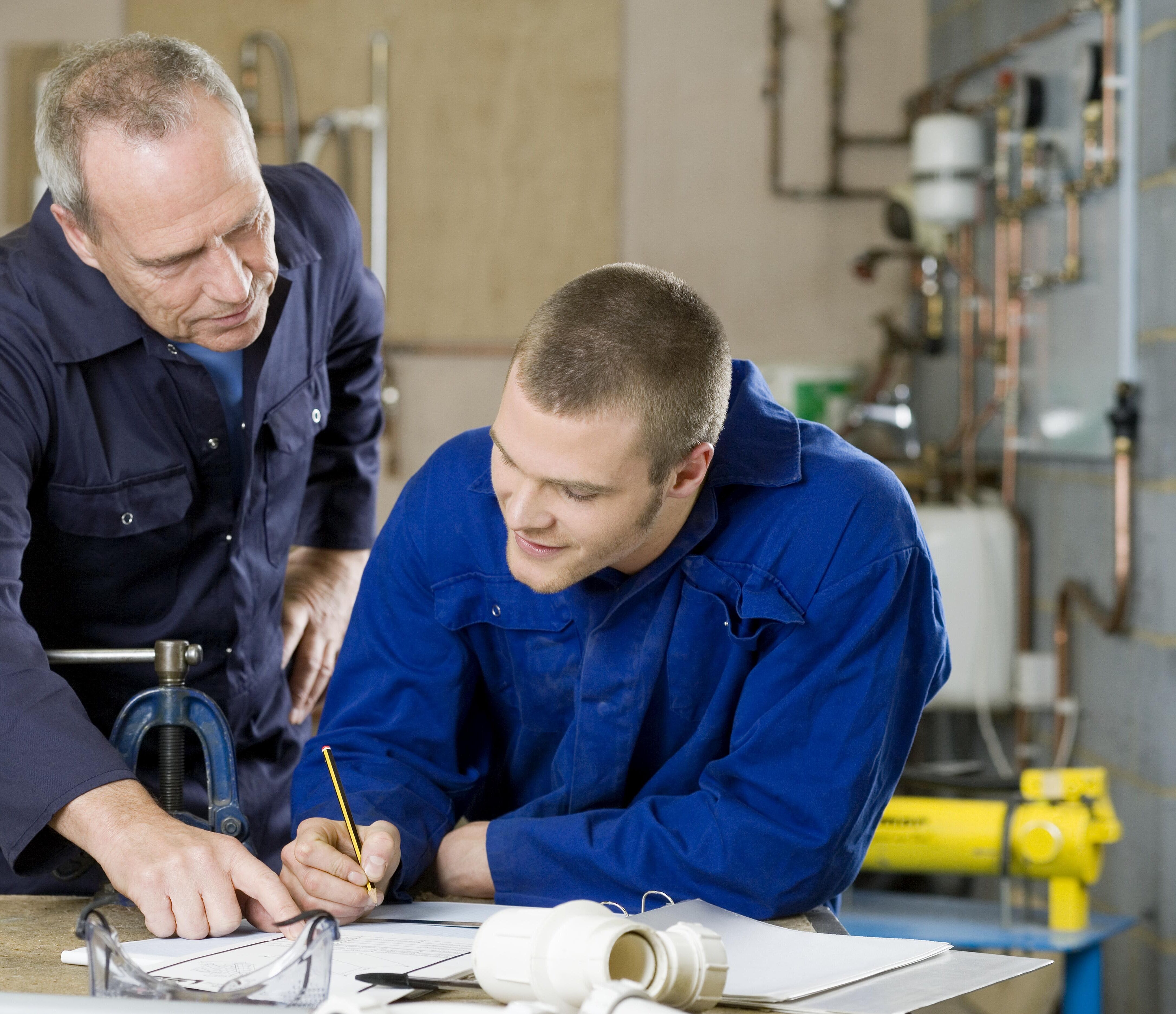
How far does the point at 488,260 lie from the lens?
4336 millimetres

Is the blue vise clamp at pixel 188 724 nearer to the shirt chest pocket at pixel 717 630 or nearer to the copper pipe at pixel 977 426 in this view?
the shirt chest pocket at pixel 717 630

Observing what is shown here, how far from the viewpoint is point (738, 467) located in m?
1.37

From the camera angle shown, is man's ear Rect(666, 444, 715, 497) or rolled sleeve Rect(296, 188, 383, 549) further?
rolled sleeve Rect(296, 188, 383, 549)

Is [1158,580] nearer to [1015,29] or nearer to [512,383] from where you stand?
[1015,29]

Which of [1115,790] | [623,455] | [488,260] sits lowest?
[1115,790]

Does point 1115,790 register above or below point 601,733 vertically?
below

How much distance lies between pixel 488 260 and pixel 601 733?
315cm

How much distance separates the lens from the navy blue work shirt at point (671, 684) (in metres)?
1.28

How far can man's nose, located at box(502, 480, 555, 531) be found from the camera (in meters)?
1.25

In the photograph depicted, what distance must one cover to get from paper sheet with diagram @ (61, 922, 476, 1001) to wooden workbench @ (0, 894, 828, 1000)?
2 cm

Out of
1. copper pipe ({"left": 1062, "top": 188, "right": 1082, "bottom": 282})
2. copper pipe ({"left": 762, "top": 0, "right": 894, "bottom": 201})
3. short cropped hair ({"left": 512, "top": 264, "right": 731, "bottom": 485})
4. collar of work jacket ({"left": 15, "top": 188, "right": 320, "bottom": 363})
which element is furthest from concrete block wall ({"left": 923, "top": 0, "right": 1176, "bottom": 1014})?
collar of work jacket ({"left": 15, "top": 188, "right": 320, "bottom": 363})

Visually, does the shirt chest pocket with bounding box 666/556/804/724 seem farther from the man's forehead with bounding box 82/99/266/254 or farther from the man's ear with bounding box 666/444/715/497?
the man's forehead with bounding box 82/99/266/254

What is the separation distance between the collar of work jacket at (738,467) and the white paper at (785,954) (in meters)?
0.31

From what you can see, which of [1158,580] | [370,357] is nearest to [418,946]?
[370,357]
